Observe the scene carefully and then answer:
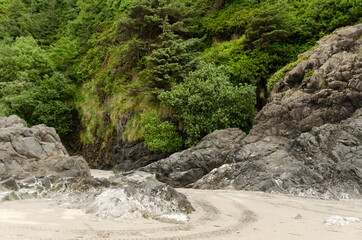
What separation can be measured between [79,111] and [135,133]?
36.2ft

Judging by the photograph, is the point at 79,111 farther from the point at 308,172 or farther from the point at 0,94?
the point at 308,172

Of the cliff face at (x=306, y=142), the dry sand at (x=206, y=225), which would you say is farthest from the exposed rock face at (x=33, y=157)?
the dry sand at (x=206, y=225)

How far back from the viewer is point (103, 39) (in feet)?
120

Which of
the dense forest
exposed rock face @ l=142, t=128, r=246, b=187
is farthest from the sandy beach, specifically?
the dense forest

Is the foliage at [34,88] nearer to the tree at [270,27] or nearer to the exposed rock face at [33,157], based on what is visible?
the exposed rock face at [33,157]

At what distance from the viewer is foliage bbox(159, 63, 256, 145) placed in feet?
70.3

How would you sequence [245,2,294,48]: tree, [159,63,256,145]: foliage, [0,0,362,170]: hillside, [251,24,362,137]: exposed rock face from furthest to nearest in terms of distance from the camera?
1. [245,2,294,48]: tree
2. [0,0,362,170]: hillside
3. [159,63,256,145]: foliage
4. [251,24,362,137]: exposed rock face

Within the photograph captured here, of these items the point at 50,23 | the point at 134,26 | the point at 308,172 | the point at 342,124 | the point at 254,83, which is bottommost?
the point at 308,172

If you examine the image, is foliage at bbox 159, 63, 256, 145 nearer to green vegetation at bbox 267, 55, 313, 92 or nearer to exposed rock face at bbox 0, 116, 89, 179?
green vegetation at bbox 267, 55, 313, 92

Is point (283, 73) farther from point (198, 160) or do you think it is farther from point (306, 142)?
point (198, 160)

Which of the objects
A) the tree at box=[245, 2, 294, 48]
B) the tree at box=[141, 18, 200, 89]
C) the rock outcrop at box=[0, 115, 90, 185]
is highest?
the tree at box=[245, 2, 294, 48]

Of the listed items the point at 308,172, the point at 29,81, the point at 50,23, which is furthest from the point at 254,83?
the point at 50,23

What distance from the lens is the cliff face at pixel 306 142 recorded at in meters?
13.6

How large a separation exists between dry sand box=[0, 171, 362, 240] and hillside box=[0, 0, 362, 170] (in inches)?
464
